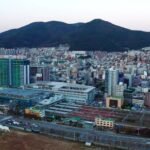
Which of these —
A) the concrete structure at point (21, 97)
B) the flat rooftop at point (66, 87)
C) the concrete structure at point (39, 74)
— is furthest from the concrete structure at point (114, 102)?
the concrete structure at point (39, 74)

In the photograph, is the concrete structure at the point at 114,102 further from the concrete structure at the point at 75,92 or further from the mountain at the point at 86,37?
the mountain at the point at 86,37

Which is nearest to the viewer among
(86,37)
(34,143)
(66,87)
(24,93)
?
(34,143)

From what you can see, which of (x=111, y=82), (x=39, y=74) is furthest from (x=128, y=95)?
→ (x=39, y=74)

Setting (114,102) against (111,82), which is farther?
(111,82)

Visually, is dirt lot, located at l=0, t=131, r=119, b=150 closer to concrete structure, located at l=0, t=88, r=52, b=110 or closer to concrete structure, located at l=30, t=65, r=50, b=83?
concrete structure, located at l=0, t=88, r=52, b=110

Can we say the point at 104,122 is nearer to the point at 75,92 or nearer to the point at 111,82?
the point at 75,92

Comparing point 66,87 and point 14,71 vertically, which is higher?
point 14,71
